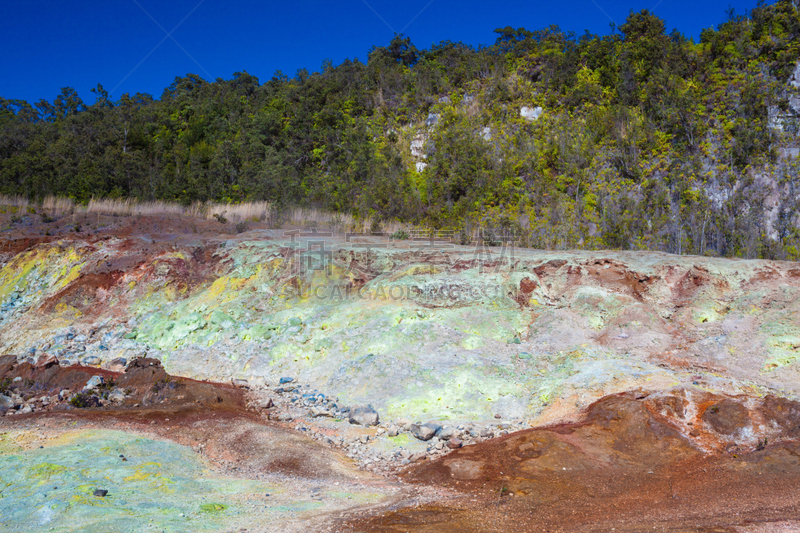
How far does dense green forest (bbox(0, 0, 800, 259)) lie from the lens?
72.8 feet

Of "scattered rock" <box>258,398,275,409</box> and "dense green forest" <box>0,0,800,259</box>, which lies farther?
"dense green forest" <box>0,0,800,259</box>

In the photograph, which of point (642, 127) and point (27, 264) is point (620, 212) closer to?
point (642, 127)

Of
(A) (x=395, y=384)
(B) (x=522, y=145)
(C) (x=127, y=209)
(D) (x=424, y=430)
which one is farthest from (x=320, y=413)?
(B) (x=522, y=145)

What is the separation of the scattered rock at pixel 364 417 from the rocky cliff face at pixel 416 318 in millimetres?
353

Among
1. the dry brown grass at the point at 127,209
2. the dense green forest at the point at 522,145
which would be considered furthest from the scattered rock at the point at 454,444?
the dry brown grass at the point at 127,209

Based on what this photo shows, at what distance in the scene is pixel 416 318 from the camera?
1054 cm

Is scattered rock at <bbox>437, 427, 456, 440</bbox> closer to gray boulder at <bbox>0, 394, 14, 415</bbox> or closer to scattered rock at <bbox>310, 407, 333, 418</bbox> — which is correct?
scattered rock at <bbox>310, 407, 333, 418</bbox>

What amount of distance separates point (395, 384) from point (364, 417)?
1093mm

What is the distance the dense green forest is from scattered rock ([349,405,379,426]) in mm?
11636

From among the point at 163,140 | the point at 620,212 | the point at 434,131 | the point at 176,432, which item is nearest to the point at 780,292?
the point at 176,432

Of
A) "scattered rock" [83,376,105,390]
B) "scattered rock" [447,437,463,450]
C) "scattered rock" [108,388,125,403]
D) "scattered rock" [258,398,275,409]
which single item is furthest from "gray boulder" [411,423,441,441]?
"scattered rock" [83,376,105,390]

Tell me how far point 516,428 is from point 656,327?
13.4 ft

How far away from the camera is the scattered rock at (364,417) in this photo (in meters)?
7.94

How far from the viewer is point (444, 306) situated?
36.8 ft
